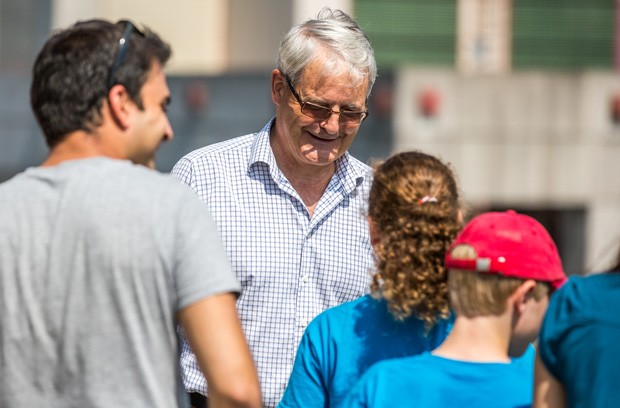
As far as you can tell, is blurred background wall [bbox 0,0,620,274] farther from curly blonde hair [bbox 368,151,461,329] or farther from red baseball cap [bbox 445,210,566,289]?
red baseball cap [bbox 445,210,566,289]

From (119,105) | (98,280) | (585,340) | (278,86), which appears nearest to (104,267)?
(98,280)

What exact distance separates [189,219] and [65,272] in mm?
295

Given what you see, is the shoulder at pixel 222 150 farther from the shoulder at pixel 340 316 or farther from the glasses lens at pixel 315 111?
the shoulder at pixel 340 316

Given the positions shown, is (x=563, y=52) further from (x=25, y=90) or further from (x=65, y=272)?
(x=65, y=272)

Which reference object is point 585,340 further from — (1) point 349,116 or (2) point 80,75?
(1) point 349,116

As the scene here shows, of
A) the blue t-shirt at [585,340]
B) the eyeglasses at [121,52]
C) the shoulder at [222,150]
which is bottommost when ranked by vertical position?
the blue t-shirt at [585,340]

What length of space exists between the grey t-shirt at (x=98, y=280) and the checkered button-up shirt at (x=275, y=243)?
3.87ft

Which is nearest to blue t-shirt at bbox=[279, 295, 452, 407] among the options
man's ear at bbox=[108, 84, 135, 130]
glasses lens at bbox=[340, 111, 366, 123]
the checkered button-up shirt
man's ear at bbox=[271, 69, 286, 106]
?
the checkered button-up shirt

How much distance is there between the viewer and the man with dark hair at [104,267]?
280 centimetres

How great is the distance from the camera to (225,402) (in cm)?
286

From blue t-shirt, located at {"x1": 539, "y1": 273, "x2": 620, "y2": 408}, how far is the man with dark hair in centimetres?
68

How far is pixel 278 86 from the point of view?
14.3 feet

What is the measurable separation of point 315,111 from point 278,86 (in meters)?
0.22

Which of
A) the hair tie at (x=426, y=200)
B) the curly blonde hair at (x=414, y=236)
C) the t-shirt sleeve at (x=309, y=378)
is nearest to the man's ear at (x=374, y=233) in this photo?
the curly blonde hair at (x=414, y=236)
